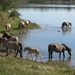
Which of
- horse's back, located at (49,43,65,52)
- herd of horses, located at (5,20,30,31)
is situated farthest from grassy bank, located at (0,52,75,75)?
herd of horses, located at (5,20,30,31)

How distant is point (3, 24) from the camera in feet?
128

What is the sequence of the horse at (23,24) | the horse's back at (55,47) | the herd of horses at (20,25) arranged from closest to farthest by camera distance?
the horse's back at (55,47) → the herd of horses at (20,25) → the horse at (23,24)

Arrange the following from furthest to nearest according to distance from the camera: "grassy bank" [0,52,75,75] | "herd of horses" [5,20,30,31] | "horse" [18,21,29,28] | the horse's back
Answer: "horse" [18,21,29,28], "herd of horses" [5,20,30,31], the horse's back, "grassy bank" [0,52,75,75]

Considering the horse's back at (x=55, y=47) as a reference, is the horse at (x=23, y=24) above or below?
above

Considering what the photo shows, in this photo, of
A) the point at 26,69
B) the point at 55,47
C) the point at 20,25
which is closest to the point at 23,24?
the point at 20,25

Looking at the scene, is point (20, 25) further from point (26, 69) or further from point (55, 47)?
point (26, 69)

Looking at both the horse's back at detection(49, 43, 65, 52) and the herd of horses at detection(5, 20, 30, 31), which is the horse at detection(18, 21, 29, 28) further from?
the horse's back at detection(49, 43, 65, 52)

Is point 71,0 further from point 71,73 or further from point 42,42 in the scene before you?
point 71,73

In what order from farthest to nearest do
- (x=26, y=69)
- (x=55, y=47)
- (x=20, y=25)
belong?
1. (x=20, y=25)
2. (x=55, y=47)
3. (x=26, y=69)

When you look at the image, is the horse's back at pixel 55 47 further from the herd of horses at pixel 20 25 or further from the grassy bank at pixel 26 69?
the herd of horses at pixel 20 25

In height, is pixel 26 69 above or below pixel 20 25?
below

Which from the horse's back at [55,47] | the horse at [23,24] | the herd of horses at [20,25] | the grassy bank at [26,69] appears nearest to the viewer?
the grassy bank at [26,69]

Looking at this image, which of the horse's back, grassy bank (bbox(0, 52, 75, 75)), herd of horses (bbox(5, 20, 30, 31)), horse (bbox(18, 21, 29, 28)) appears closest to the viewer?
grassy bank (bbox(0, 52, 75, 75))

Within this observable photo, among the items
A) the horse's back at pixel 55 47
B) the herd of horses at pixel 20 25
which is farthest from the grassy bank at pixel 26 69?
the herd of horses at pixel 20 25
